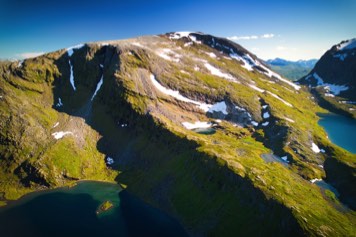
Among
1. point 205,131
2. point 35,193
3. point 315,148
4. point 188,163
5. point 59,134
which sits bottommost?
point 35,193

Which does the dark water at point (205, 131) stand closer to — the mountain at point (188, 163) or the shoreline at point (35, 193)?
the mountain at point (188, 163)

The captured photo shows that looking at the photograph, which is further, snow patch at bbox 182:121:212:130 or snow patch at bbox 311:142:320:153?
snow patch at bbox 182:121:212:130

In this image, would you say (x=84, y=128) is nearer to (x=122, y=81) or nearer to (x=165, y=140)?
(x=122, y=81)

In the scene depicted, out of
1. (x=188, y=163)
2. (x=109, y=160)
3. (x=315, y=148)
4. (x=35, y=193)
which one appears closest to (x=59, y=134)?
(x=109, y=160)

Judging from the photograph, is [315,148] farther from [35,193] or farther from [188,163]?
[35,193]

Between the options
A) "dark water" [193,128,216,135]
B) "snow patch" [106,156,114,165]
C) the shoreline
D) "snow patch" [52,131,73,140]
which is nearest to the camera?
the shoreline

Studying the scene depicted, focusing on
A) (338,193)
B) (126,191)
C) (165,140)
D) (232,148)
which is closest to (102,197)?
(126,191)

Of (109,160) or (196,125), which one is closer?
(109,160)

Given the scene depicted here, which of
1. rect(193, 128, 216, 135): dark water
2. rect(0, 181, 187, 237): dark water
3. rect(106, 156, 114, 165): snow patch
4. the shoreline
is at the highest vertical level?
rect(193, 128, 216, 135): dark water

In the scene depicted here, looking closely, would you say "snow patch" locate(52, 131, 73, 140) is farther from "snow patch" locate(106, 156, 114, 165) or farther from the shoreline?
the shoreline

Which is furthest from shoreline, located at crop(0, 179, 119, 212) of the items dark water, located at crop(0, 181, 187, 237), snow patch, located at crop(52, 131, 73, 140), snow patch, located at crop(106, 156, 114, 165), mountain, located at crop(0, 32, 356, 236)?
snow patch, located at crop(52, 131, 73, 140)
